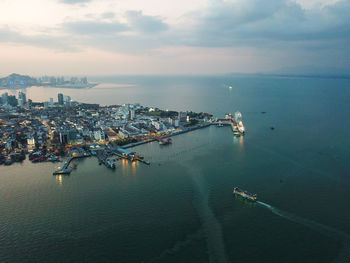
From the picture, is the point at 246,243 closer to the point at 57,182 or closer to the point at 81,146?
the point at 57,182

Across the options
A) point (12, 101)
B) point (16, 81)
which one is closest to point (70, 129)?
point (12, 101)

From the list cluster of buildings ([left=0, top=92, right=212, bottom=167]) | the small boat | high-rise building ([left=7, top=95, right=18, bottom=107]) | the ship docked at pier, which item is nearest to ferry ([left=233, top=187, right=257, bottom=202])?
the small boat

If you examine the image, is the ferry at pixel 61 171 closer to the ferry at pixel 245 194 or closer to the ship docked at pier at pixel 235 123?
the ferry at pixel 245 194

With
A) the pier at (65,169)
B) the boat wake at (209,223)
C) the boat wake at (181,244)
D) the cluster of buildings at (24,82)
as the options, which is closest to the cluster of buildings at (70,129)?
the pier at (65,169)

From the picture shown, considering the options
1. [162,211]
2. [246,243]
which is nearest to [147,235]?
[162,211]

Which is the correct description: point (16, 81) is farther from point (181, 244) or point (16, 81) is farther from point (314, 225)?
point (314, 225)
